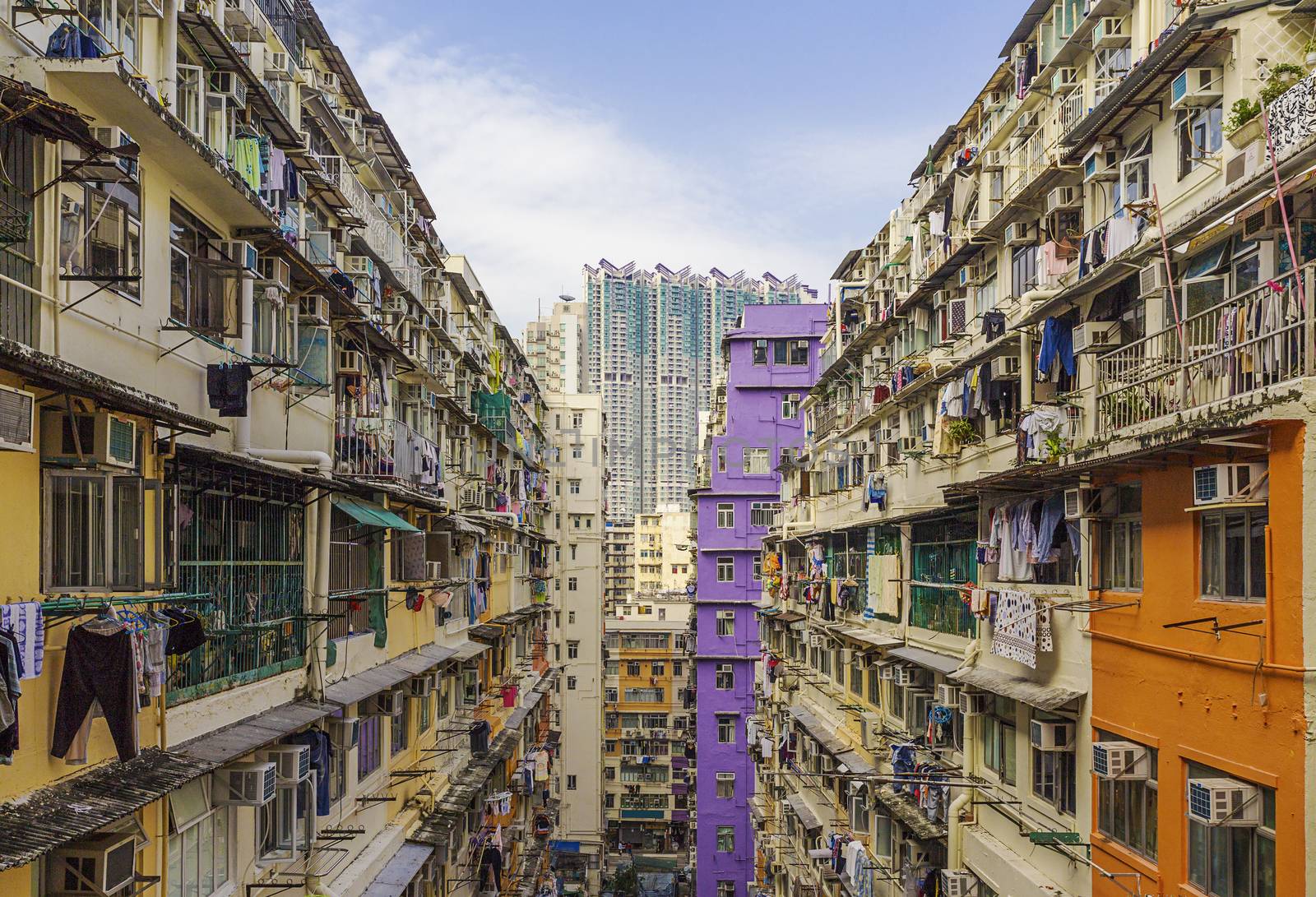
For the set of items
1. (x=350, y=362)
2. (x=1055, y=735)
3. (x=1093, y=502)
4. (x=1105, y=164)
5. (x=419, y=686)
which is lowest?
(x=419, y=686)

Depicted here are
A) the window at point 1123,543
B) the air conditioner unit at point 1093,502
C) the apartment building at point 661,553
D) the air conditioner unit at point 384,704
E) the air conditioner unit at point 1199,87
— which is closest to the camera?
the air conditioner unit at point 1199,87

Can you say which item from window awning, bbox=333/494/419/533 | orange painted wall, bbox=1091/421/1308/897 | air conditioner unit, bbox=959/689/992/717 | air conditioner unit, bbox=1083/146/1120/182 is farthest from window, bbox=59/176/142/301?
air conditioner unit, bbox=959/689/992/717

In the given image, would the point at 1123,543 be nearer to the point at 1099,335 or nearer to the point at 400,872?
the point at 1099,335

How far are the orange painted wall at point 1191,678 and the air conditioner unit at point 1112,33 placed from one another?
168 inches

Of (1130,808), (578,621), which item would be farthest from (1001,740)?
(578,621)

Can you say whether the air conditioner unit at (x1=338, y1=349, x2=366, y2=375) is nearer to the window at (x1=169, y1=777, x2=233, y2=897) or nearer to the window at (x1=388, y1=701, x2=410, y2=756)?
the window at (x1=388, y1=701, x2=410, y2=756)

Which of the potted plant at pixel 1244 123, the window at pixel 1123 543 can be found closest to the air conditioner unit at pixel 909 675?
the window at pixel 1123 543

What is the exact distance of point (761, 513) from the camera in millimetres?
38188

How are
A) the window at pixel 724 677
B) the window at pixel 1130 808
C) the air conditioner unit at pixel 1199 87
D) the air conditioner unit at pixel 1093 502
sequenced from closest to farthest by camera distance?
the air conditioner unit at pixel 1199 87 < the window at pixel 1130 808 < the air conditioner unit at pixel 1093 502 < the window at pixel 724 677

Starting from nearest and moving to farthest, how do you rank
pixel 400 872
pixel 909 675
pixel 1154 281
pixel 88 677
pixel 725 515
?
pixel 88 677, pixel 1154 281, pixel 400 872, pixel 909 675, pixel 725 515

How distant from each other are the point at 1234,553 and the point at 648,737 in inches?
1653

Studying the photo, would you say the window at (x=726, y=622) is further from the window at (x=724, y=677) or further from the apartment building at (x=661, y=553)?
the apartment building at (x=661, y=553)

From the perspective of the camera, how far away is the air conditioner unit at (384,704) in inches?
602

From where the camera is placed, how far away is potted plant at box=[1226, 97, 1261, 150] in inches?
328
